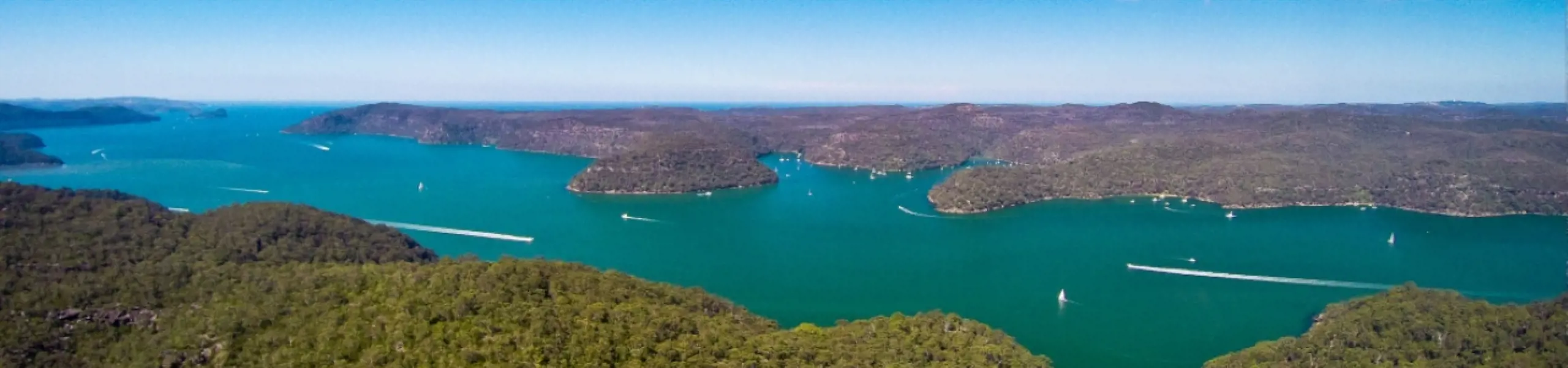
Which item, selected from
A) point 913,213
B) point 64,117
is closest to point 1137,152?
point 913,213

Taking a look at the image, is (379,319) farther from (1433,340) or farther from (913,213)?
(913,213)

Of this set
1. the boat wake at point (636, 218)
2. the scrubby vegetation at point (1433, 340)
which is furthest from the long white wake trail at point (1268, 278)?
the boat wake at point (636, 218)

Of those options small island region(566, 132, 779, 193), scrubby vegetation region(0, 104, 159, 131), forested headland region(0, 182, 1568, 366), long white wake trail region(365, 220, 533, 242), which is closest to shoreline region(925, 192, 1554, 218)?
small island region(566, 132, 779, 193)

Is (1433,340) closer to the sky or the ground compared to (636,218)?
closer to the sky

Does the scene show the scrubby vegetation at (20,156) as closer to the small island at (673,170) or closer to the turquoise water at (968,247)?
the turquoise water at (968,247)

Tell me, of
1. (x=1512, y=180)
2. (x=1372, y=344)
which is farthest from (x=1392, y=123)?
(x=1372, y=344)

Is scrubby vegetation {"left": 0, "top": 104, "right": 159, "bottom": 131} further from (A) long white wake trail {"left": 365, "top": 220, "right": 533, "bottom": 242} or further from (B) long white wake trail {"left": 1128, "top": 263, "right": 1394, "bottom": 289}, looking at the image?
(B) long white wake trail {"left": 1128, "top": 263, "right": 1394, "bottom": 289}
